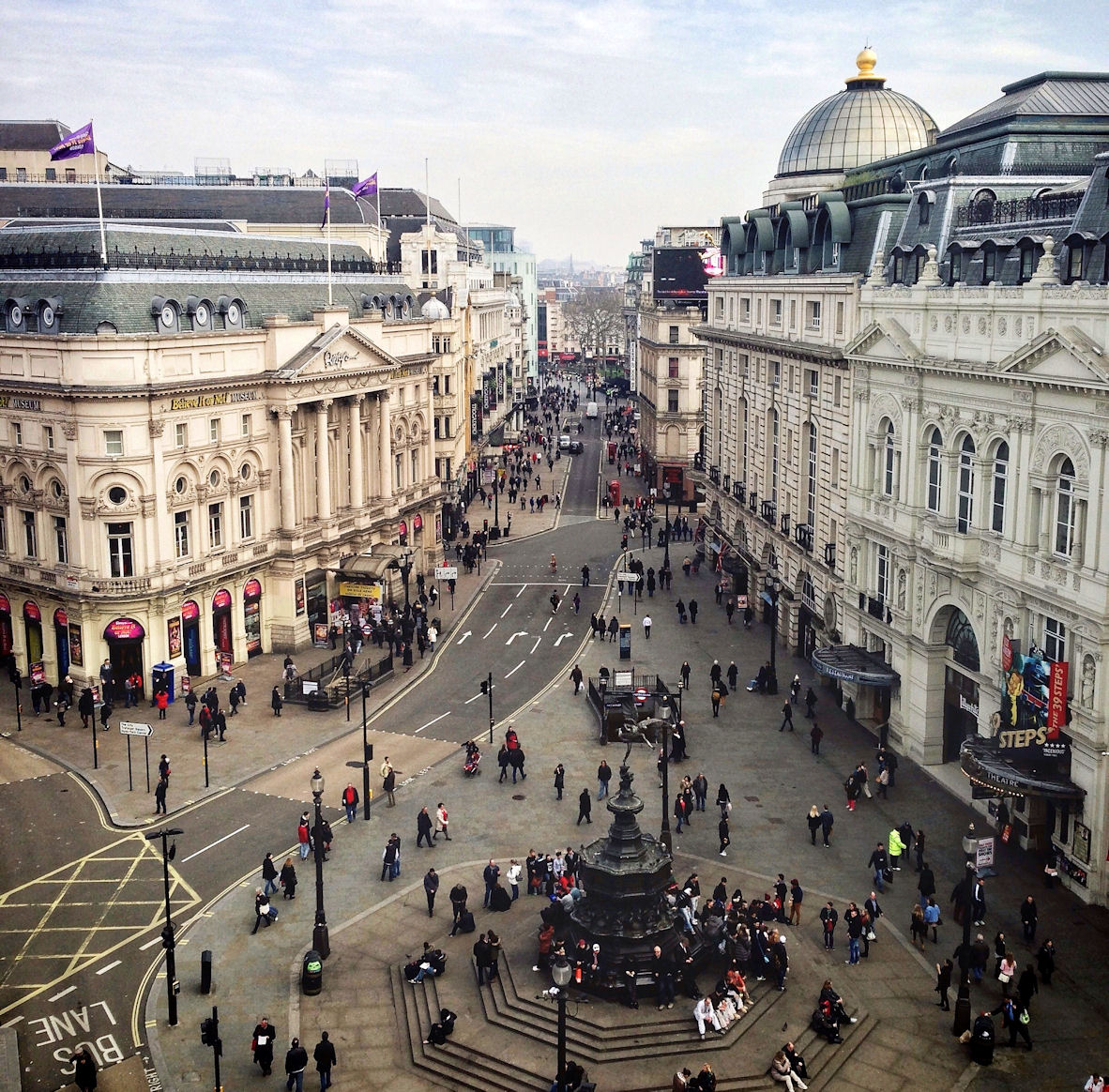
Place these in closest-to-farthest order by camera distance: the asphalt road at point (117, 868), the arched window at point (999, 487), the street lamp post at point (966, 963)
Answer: the street lamp post at point (966, 963), the asphalt road at point (117, 868), the arched window at point (999, 487)

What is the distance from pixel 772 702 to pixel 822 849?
15639 mm

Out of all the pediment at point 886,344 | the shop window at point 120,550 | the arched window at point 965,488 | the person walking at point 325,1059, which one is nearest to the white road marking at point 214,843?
the person walking at point 325,1059

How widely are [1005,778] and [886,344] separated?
18.7m

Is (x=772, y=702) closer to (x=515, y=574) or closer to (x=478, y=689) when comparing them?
(x=478, y=689)

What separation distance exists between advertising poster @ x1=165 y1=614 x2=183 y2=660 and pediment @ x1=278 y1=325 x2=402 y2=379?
12.7 meters

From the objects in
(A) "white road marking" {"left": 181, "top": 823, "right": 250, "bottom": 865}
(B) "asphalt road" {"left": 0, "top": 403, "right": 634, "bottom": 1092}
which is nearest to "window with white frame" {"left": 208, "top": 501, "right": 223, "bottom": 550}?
(B) "asphalt road" {"left": 0, "top": 403, "right": 634, "bottom": 1092}

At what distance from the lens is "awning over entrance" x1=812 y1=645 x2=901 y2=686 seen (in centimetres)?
4884

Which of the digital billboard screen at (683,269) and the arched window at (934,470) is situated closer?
the arched window at (934,470)

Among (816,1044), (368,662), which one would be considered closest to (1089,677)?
(816,1044)

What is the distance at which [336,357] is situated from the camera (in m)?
65.7

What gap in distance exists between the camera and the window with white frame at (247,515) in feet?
200

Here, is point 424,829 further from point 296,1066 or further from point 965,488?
point 965,488

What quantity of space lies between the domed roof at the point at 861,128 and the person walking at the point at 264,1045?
2280 inches

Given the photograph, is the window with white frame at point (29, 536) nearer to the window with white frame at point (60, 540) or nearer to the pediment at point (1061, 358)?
the window with white frame at point (60, 540)
